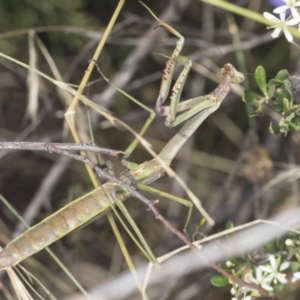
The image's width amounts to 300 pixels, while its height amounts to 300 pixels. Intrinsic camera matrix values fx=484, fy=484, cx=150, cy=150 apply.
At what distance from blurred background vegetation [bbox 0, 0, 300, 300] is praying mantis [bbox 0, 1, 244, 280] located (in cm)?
55

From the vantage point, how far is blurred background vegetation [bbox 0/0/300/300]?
161cm

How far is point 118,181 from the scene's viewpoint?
0.84 metres

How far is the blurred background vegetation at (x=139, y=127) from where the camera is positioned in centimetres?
161

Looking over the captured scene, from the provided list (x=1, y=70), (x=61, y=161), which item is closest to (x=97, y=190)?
(x=61, y=161)

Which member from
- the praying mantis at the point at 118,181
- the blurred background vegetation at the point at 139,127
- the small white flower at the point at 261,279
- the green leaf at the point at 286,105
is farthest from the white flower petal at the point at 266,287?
the blurred background vegetation at the point at 139,127

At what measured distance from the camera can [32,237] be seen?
2.97 feet

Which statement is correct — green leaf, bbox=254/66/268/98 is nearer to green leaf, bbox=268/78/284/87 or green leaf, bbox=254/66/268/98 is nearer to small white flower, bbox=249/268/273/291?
green leaf, bbox=268/78/284/87

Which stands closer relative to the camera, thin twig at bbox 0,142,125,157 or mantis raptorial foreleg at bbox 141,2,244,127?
thin twig at bbox 0,142,125,157

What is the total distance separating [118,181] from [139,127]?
1018 millimetres

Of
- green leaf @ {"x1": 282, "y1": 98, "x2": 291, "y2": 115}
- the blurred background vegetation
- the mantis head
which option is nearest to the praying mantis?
the mantis head

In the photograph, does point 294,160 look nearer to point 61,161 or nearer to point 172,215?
point 172,215

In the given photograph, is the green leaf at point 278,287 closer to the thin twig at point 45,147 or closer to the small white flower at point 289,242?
the small white flower at point 289,242

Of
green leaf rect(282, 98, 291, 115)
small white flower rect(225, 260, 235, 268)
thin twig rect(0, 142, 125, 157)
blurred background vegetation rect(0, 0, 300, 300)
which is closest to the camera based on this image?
thin twig rect(0, 142, 125, 157)

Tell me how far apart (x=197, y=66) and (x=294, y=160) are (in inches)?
18.2
